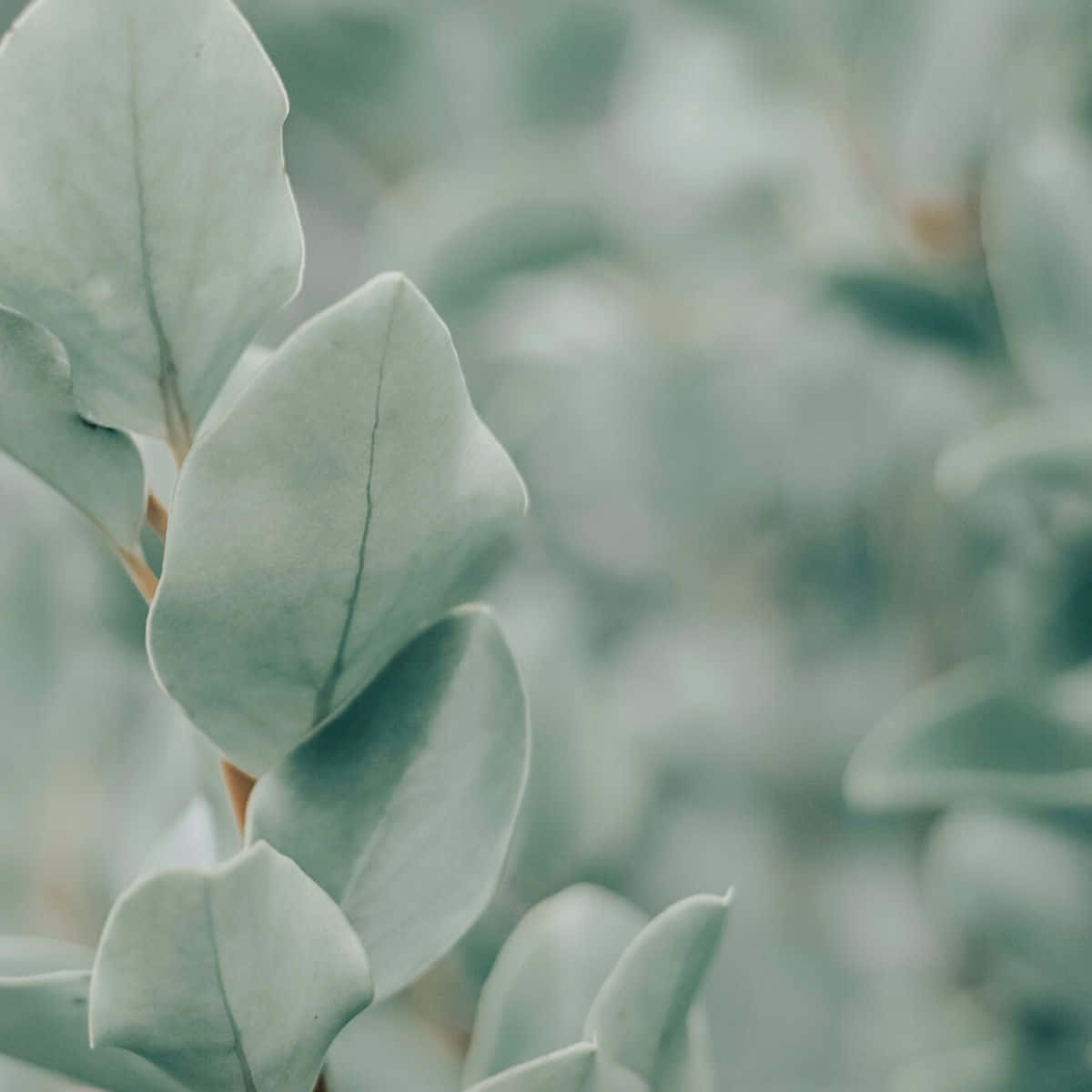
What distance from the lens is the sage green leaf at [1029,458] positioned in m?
0.48

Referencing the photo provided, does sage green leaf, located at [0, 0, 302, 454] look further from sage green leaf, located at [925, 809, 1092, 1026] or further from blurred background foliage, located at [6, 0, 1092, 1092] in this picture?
sage green leaf, located at [925, 809, 1092, 1026]

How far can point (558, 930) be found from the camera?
0.37 meters

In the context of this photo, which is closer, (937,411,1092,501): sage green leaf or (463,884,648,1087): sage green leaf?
(463,884,648,1087): sage green leaf

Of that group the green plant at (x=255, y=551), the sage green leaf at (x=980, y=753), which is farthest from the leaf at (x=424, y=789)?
the sage green leaf at (x=980, y=753)

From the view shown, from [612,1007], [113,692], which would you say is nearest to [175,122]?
[612,1007]

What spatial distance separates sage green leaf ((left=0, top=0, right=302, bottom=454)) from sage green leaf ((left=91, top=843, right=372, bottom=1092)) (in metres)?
0.08

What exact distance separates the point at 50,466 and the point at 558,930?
0.54ft

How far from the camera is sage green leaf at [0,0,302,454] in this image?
9.4 inches

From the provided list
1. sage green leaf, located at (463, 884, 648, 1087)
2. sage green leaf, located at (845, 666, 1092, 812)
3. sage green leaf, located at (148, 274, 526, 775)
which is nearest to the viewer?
sage green leaf, located at (148, 274, 526, 775)

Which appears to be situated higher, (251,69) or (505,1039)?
(251,69)

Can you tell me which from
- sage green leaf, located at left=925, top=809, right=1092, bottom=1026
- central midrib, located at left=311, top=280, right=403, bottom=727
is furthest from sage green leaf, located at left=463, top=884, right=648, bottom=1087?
sage green leaf, located at left=925, top=809, right=1092, bottom=1026

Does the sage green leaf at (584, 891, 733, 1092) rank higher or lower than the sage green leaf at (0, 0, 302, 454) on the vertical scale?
lower

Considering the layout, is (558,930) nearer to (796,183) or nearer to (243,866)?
(243,866)

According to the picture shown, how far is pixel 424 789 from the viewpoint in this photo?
30 cm
